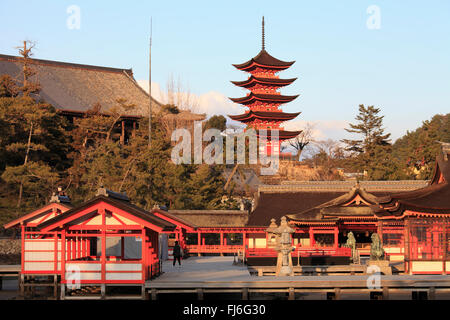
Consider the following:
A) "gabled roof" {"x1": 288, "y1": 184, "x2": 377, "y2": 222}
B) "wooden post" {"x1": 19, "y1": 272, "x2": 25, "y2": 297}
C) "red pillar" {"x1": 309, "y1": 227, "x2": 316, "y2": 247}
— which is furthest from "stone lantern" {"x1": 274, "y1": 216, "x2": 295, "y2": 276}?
"red pillar" {"x1": 309, "y1": 227, "x2": 316, "y2": 247}

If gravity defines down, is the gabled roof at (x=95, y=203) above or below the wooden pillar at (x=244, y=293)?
above

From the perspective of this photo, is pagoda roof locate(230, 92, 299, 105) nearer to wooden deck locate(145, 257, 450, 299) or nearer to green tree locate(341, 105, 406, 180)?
green tree locate(341, 105, 406, 180)

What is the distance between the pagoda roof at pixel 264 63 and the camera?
3386 inches

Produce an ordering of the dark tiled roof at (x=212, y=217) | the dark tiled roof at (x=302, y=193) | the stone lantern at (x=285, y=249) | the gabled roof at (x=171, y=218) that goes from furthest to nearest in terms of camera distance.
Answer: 1. the dark tiled roof at (x=212, y=217)
2. the dark tiled roof at (x=302, y=193)
3. the gabled roof at (x=171, y=218)
4. the stone lantern at (x=285, y=249)

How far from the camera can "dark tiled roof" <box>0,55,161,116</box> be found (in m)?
69.6

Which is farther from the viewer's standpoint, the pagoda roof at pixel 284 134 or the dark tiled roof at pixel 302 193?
the pagoda roof at pixel 284 134

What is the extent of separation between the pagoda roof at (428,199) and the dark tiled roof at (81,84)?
43917 millimetres

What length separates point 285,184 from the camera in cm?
5341

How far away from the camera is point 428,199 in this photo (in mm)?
28828

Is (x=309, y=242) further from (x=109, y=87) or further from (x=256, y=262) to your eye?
(x=109, y=87)

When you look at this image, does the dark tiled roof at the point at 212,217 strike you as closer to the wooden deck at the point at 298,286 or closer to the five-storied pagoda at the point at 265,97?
the wooden deck at the point at 298,286

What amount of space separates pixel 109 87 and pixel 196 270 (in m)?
49.3

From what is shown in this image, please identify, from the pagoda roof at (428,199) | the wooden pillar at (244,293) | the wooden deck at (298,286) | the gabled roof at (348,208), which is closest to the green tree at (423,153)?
the gabled roof at (348,208)
